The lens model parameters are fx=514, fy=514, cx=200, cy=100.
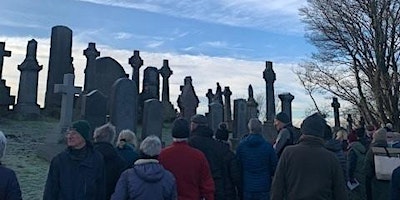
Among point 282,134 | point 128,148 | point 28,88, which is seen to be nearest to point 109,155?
point 128,148

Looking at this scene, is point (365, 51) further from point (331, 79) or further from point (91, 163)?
point (91, 163)

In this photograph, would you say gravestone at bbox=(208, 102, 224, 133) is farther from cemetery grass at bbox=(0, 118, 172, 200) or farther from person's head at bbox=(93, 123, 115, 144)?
person's head at bbox=(93, 123, 115, 144)

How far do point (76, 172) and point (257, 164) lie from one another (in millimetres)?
2629

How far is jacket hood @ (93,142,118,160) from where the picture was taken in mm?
5320

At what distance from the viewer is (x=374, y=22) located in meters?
21.4

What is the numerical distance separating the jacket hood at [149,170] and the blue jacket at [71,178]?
0.48 m

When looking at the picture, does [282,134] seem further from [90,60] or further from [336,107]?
[336,107]

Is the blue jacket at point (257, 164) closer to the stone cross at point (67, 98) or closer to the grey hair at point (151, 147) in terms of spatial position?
the grey hair at point (151, 147)

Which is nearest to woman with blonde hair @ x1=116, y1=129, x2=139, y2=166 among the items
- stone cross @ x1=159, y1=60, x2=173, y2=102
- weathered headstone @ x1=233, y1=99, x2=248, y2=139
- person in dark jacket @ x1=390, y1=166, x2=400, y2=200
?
person in dark jacket @ x1=390, y1=166, x2=400, y2=200

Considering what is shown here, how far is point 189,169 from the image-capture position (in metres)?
5.21

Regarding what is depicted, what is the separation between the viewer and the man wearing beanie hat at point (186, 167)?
17.1 ft

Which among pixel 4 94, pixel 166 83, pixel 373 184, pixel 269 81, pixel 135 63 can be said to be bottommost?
pixel 373 184

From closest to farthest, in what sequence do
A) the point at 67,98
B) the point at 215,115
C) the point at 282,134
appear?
the point at 282,134, the point at 67,98, the point at 215,115

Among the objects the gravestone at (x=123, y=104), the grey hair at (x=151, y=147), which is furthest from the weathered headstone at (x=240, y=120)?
the grey hair at (x=151, y=147)
